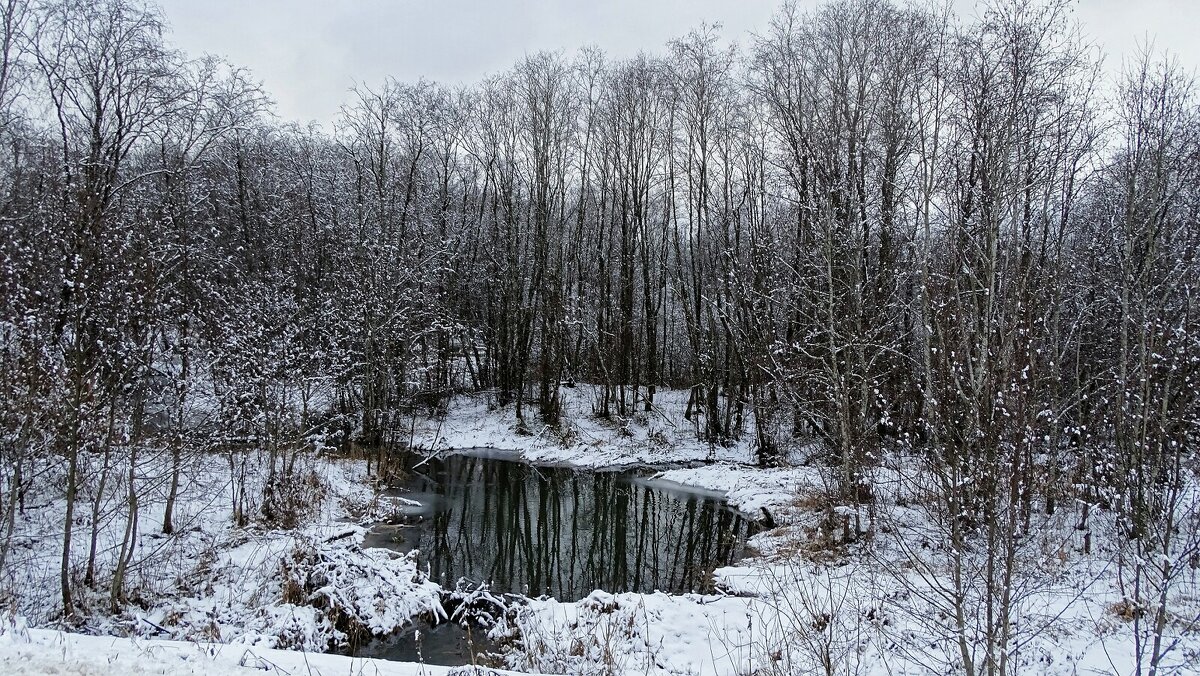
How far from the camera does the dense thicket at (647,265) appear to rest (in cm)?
707

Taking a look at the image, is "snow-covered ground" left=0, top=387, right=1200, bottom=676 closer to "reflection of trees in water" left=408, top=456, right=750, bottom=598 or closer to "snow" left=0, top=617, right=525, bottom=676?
"snow" left=0, top=617, right=525, bottom=676

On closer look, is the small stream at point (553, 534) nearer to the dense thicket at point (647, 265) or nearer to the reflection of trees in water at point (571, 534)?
the reflection of trees in water at point (571, 534)

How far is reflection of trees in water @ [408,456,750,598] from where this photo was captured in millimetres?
10570

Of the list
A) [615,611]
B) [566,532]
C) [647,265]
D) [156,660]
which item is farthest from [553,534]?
[647,265]

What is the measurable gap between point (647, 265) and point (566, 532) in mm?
14350

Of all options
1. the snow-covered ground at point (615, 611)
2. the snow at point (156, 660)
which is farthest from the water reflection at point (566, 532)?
the snow at point (156, 660)

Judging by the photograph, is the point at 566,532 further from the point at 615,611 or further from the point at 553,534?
the point at 615,611

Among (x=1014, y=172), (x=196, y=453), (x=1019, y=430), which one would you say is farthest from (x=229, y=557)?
(x=1014, y=172)

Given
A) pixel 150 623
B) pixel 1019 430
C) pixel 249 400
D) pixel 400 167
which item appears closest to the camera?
pixel 1019 430

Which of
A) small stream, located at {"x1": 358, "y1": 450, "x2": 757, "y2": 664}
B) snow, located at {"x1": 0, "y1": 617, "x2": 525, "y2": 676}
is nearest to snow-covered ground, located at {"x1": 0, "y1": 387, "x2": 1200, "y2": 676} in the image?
snow, located at {"x1": 0, "y1": 617, "x2": 525, "y2": 676}

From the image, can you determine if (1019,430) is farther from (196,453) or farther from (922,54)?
(922,54)

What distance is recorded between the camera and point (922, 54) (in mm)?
13906

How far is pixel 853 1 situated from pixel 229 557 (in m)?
19.4

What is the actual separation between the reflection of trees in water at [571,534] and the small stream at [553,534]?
0.07ft
